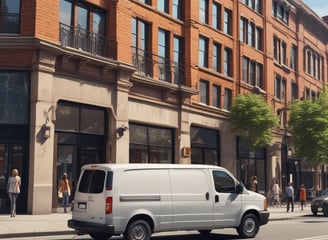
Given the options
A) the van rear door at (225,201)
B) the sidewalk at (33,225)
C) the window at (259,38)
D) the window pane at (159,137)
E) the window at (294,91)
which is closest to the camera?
the van rear door at (225,201)

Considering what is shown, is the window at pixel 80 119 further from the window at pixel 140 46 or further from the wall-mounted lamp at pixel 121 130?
the window at pixel 140 46

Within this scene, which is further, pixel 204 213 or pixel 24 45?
pixel 24 45

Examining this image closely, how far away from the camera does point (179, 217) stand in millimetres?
14438

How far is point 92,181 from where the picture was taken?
46.1 ft

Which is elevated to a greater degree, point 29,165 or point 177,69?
point 177,69

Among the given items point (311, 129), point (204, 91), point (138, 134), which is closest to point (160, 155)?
point (138, 134)

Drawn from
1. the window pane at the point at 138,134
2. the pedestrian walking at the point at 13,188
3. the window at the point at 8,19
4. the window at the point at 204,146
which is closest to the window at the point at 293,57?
the window at the point at 204,146

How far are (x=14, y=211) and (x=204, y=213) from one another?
28.2ft

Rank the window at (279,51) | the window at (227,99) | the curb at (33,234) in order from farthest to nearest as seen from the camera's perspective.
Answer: the window at (279,51), the window at (227,99), the curb at (33,234)

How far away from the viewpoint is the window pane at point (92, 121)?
2433cm

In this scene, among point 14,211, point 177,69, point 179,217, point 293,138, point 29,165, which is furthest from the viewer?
point 293,138

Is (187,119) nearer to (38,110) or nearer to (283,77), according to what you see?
(38,110)

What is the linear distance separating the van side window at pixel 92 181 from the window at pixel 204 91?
19.9 metres

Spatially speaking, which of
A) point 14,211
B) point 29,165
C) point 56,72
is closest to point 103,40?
point 56,72
